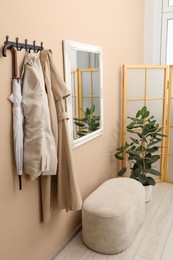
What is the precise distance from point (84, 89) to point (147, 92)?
1.04 metres

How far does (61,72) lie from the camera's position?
1871 millimetres

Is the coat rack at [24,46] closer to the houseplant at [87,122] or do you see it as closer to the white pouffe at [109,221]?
the houseplant at [87,122]

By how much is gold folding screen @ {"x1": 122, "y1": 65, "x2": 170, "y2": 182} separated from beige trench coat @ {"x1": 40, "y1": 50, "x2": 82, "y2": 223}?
1323mm

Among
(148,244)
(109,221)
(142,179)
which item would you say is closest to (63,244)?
(109,221)

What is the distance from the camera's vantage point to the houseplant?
2164mm

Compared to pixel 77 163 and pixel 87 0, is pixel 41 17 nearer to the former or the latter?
pixel 87 0

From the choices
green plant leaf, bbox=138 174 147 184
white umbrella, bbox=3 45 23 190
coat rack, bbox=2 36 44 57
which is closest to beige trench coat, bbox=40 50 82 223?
coat rack, bbox=2 36 44 57

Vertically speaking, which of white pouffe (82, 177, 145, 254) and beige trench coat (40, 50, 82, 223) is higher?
beige trench coat (40, 50, 82, 223)

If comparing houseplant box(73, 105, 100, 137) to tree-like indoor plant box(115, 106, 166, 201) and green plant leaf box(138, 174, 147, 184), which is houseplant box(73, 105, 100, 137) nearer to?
tree-like indoor plant box(115, 106, 166, 201)

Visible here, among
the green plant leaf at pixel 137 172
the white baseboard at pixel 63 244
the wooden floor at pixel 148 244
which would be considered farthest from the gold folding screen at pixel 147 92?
the white baseboard at pixel 63 244

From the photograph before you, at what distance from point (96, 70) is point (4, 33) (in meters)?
1.16

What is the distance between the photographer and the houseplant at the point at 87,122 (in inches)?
85.2

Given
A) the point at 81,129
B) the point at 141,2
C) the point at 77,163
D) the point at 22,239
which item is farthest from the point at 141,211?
the point at 141,2

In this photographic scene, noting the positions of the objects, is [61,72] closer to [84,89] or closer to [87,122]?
[84,89]
